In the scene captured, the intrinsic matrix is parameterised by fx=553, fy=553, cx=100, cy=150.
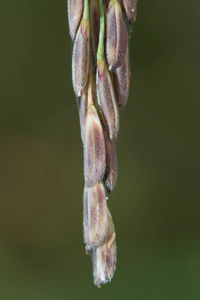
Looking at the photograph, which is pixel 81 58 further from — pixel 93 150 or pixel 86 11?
pixel 93 150

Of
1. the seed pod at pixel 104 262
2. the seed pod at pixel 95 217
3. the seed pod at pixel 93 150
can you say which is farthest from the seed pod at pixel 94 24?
the seed pod at pixel 104 262

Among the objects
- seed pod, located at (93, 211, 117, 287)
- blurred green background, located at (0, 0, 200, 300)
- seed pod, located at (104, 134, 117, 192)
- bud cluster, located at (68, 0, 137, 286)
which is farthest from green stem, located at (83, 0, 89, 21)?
blurred green background, located at (0, 0, 200, 300)

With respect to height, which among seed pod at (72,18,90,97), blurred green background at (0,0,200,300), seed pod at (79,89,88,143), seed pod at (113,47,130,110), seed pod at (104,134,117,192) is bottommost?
blurred green background at (0,0,200,300)

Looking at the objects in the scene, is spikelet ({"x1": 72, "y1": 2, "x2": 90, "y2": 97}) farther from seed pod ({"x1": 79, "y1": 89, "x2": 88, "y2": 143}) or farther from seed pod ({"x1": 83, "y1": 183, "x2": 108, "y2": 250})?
seed pod ({"x1": 83, "y1": 183, "x2": 108, "y2": 250})

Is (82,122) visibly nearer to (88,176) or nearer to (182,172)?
(88,176)

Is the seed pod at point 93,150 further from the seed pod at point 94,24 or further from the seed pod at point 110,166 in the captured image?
the seed pod at point 94,24

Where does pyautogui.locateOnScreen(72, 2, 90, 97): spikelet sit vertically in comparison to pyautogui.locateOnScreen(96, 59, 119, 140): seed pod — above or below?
above

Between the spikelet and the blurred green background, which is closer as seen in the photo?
the spikelet
